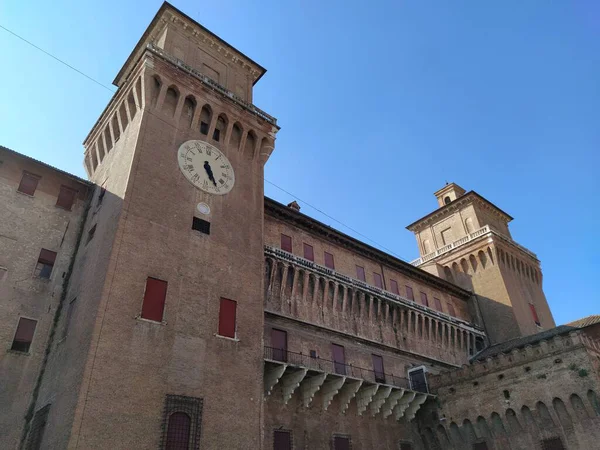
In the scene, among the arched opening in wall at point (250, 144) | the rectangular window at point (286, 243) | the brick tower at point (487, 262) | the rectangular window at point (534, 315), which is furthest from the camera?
the rectangular window at point (534, 315)

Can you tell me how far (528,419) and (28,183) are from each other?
2662cm

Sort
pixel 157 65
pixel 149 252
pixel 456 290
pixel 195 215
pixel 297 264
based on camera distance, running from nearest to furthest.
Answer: pixel 149 252 → pixel 195 215 → pixel 157 65 → pixel 297 264 → pixel 456 290

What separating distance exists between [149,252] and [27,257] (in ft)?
17.9

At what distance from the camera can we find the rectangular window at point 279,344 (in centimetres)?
2220

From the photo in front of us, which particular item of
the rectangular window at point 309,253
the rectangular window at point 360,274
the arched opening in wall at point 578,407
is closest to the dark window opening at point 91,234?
the rectangular window at point 309,253

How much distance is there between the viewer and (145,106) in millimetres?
21969

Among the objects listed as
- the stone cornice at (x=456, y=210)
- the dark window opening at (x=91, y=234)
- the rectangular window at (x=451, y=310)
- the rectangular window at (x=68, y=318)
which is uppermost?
the stone cornice at (x=456, y=210)

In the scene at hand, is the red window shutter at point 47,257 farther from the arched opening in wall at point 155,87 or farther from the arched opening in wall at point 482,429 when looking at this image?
the arched opening in wall at point 482,429

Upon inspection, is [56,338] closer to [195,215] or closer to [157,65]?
[195,215]

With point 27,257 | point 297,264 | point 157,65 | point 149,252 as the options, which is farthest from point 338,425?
point 157,65

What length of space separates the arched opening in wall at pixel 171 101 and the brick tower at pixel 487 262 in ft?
87.0

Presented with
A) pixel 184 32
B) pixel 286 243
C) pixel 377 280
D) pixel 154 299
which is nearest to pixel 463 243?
pixel 377 280

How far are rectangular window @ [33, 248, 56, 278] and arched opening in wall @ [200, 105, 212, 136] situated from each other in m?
9.05

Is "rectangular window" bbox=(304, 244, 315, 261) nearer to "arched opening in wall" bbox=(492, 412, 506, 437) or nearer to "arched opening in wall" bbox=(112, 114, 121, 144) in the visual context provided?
"arched opening in wall" bbox=(112, 114, 121, 144)
